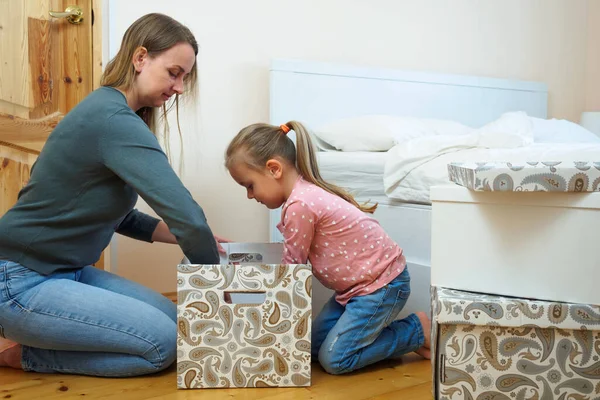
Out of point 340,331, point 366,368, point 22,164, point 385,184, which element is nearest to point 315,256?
point 340,331

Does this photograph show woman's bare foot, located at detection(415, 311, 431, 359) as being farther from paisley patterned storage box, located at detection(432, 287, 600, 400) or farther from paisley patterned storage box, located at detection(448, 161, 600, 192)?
paisley patterned storage box, located at detection(448, 161, 600, 192)

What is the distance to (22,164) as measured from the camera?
2.26 metres

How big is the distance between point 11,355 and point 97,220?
0.40 metres

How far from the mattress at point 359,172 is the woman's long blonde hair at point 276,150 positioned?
44 cm

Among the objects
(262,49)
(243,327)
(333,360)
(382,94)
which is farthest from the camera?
(382,94)

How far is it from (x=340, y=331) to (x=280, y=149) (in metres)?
0.47

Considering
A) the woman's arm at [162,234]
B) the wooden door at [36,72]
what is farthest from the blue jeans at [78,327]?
the wooden door at [36,72]

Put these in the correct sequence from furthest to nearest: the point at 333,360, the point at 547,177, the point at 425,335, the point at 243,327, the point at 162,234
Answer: the point at 162,234 < the point at 425,335 < the point at 333,360 < the point at 243,327 < the point at 547,177

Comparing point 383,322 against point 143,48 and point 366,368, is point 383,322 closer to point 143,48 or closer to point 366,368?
point 366,368

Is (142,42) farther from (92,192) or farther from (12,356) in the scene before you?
(12,356)

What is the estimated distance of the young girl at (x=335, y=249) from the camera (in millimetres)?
1612

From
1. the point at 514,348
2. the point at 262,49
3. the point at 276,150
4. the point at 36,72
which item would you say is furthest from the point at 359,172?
the point at 36,72

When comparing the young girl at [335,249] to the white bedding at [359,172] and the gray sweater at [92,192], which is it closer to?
the gray sweater at [92,192]

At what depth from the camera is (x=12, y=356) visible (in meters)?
1.65
